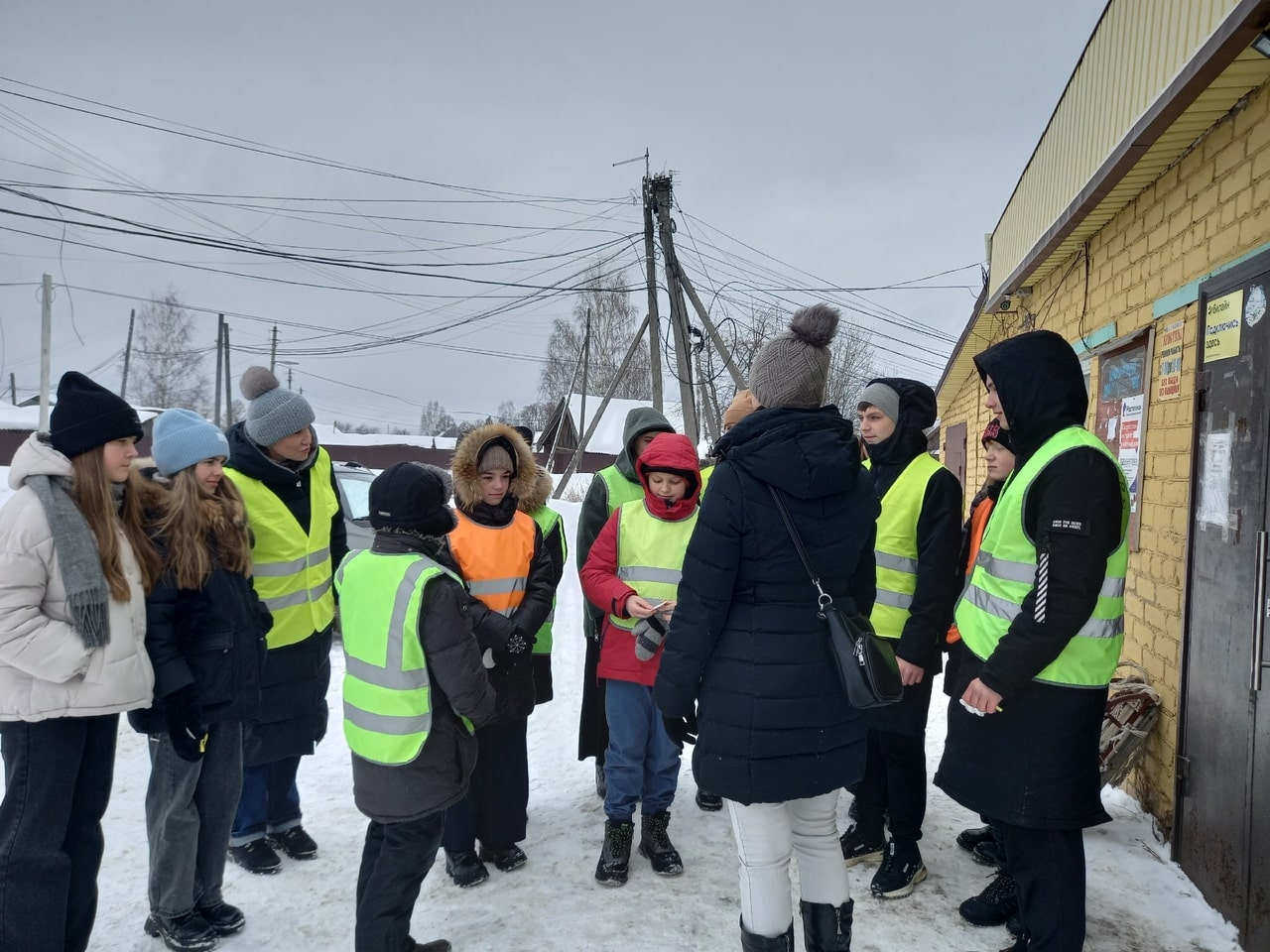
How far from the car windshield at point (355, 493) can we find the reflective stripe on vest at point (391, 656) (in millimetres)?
5325

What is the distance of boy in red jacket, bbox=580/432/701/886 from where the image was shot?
292 centimetres

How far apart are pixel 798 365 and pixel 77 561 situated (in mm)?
2156

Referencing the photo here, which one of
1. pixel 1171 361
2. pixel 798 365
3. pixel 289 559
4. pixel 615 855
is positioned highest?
pixel 1171 361

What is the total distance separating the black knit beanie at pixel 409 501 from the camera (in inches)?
90.7

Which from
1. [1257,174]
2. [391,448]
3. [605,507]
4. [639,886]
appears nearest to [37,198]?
[605,507]

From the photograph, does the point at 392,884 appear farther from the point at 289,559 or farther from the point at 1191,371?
the point at 1191,371

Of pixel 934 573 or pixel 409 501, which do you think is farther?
pixel 934 573

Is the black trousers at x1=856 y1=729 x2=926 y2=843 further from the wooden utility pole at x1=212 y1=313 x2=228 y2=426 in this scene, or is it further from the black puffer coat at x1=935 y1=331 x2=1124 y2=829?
the wooden utility pole at x1=212 y1=313 x2=228 y2=426

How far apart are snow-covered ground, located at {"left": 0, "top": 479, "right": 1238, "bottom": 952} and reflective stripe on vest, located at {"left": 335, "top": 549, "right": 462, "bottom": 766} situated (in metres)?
0.87

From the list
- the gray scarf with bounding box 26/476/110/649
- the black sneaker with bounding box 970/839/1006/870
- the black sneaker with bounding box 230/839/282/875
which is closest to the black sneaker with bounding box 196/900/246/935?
the black sneaker with bounding box 230/839/282/875

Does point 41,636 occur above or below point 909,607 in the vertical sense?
below

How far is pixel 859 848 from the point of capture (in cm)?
317

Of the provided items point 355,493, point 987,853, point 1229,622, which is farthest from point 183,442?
point 355,493

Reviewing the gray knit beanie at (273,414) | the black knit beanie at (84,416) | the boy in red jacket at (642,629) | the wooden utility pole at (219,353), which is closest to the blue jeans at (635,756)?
the boy in red jacket at (642,629)
